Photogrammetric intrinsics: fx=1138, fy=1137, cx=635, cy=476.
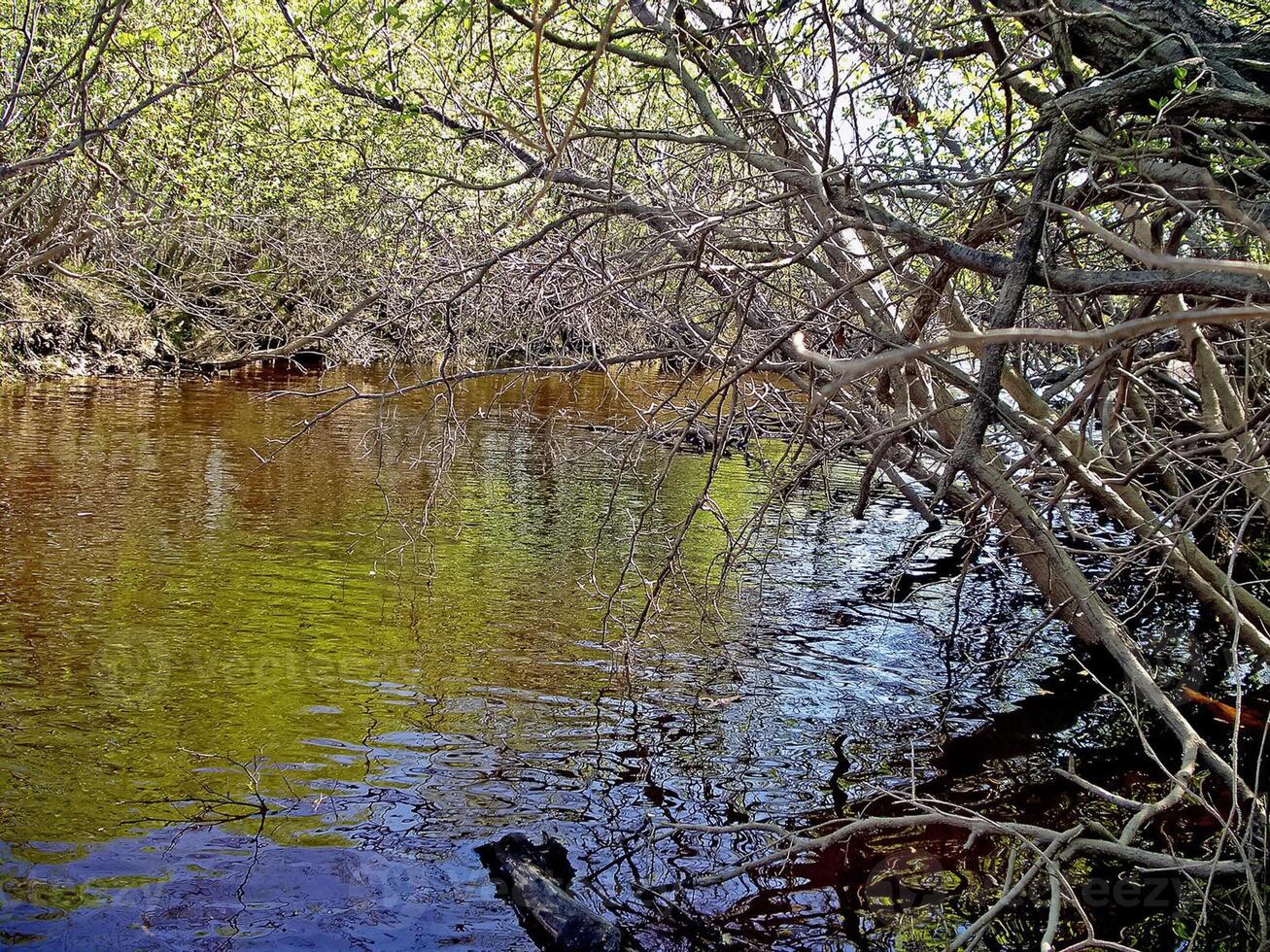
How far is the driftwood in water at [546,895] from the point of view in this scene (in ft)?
16.3

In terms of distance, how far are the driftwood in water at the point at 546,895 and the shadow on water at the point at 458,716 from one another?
11 centimetres

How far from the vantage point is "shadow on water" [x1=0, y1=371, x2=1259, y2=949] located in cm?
542

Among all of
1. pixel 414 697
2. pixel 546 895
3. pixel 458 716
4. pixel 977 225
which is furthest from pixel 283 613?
pixel 977 225

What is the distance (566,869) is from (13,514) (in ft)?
31.2

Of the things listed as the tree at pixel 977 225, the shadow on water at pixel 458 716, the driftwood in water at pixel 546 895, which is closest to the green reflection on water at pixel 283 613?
the shadow on water at pixel 458 716

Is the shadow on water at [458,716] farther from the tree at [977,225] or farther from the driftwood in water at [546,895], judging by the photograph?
the tree at [977,225]

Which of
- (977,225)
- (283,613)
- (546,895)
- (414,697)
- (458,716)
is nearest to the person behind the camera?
(546,895)

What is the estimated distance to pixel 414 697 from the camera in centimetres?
804

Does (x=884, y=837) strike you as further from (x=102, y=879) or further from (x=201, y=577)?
(x=201, y=577)

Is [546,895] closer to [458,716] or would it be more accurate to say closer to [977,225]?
[458,716]

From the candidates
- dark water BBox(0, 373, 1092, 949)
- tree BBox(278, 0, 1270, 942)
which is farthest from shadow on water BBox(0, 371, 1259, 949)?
tree BBox(278, 0, 1270, 942)

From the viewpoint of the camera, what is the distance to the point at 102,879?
17.4ft

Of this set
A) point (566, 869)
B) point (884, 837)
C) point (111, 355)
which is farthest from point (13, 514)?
point (111, 355)

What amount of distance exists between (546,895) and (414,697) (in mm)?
3026
